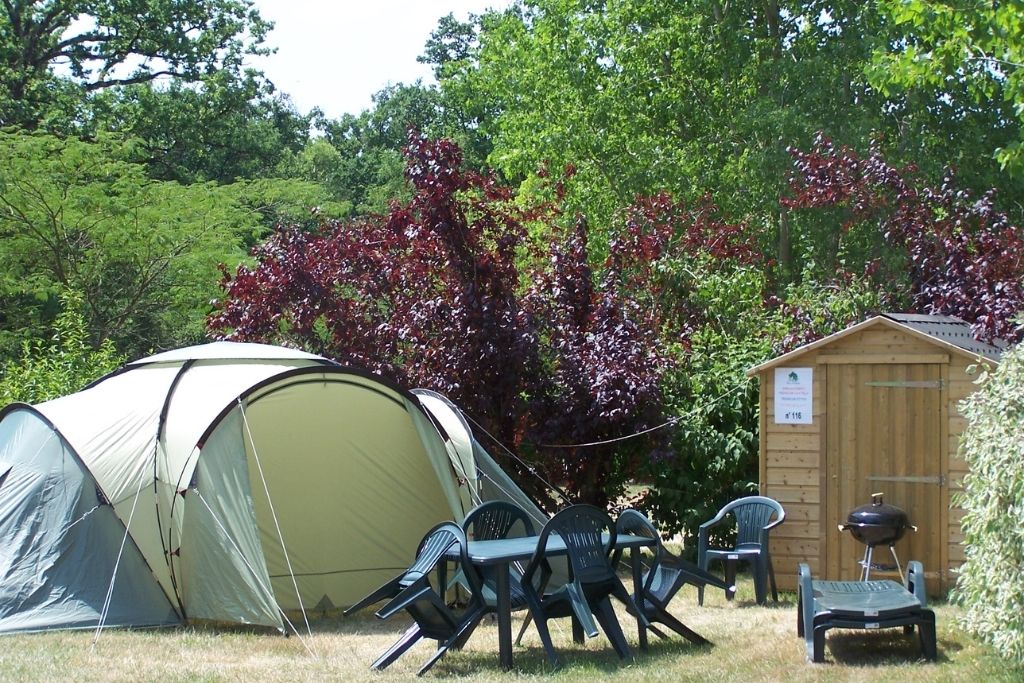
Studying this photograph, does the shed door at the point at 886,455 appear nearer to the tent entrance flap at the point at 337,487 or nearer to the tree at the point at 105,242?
the tent entrance flap at the point at 337,487

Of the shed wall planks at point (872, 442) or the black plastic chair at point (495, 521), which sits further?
the shed wall planks at point (872, 442)

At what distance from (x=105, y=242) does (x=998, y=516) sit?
15.4m

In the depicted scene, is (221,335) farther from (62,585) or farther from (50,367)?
(62,585)

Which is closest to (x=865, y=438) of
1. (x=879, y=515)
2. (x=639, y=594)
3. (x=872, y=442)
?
(x=872, y=442)

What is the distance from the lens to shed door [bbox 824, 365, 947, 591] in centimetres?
A: 885

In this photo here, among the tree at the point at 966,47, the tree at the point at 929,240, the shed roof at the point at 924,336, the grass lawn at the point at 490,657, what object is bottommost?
the grass lawn at the point at 490,657

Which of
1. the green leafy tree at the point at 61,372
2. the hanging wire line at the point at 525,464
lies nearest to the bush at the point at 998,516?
the hanging wire line at the point at 525,464

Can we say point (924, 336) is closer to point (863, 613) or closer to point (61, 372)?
point (863, 613)

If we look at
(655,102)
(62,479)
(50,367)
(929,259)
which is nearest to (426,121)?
(655,102)

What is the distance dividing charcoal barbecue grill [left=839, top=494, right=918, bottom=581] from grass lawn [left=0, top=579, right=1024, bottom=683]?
0.63 metres

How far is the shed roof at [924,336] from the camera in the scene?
876 centimetres

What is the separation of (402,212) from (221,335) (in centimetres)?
258

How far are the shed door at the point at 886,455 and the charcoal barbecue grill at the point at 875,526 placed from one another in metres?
0.21

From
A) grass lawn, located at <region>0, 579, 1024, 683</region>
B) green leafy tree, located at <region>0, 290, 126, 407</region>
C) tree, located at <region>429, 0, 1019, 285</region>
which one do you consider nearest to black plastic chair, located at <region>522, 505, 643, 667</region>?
grass lawn, located at <region>0, 579, 1024, 683</region>
